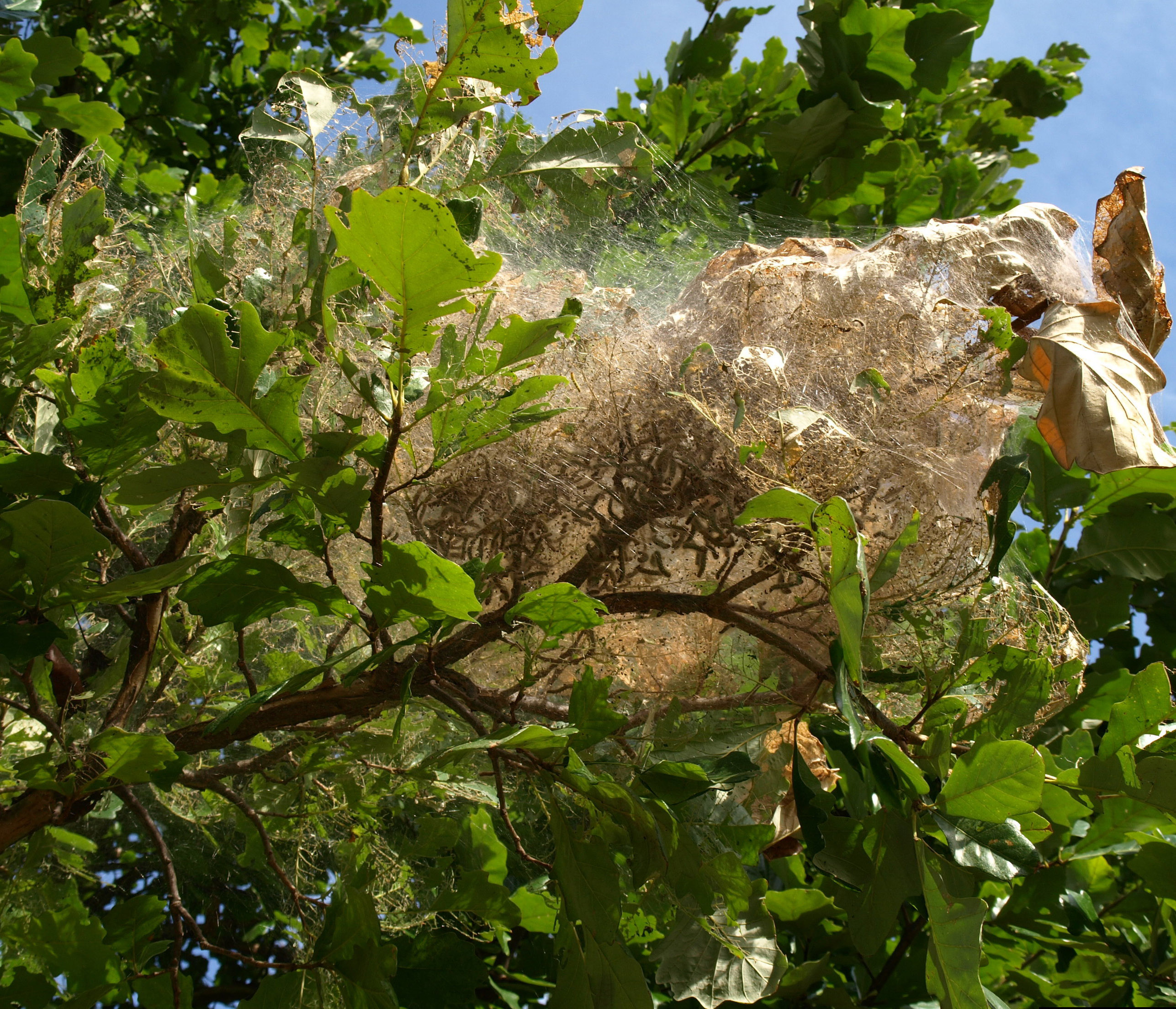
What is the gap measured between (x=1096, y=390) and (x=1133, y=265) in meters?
0.27

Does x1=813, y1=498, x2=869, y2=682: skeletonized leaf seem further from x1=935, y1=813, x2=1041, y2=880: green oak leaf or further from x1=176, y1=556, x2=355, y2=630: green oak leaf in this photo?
x1=176, y1=556, x2=355, y2=630: green oak leaf

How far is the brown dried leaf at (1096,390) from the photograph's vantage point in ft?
2.95

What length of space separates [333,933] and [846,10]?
5.15ft

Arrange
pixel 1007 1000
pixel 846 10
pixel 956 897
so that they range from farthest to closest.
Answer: pixel 1007 1000, pixel 846 10, pixel 956 897

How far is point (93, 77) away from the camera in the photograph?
2.50 m

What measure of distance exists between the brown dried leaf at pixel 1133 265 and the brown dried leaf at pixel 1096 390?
2.5 inches

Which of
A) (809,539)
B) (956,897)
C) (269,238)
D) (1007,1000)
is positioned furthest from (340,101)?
(1007,1000)

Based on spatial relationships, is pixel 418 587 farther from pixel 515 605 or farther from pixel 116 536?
pixel 116 536

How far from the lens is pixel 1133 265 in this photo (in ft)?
3.52

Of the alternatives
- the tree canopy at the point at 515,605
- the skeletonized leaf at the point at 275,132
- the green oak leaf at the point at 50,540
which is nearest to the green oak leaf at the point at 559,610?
the tree canopy at the point at 515,605

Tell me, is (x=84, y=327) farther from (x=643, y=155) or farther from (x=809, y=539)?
(x=809, y=539)

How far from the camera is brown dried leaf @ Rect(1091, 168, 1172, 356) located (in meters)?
1.06

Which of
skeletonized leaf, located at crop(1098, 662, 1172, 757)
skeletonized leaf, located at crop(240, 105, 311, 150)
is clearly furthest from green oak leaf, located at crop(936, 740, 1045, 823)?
skeletonized leaf, located at crop(240, 105, 311, 150)

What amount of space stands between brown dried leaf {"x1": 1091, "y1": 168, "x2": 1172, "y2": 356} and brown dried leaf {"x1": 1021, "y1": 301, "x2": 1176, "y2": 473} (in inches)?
2.5
